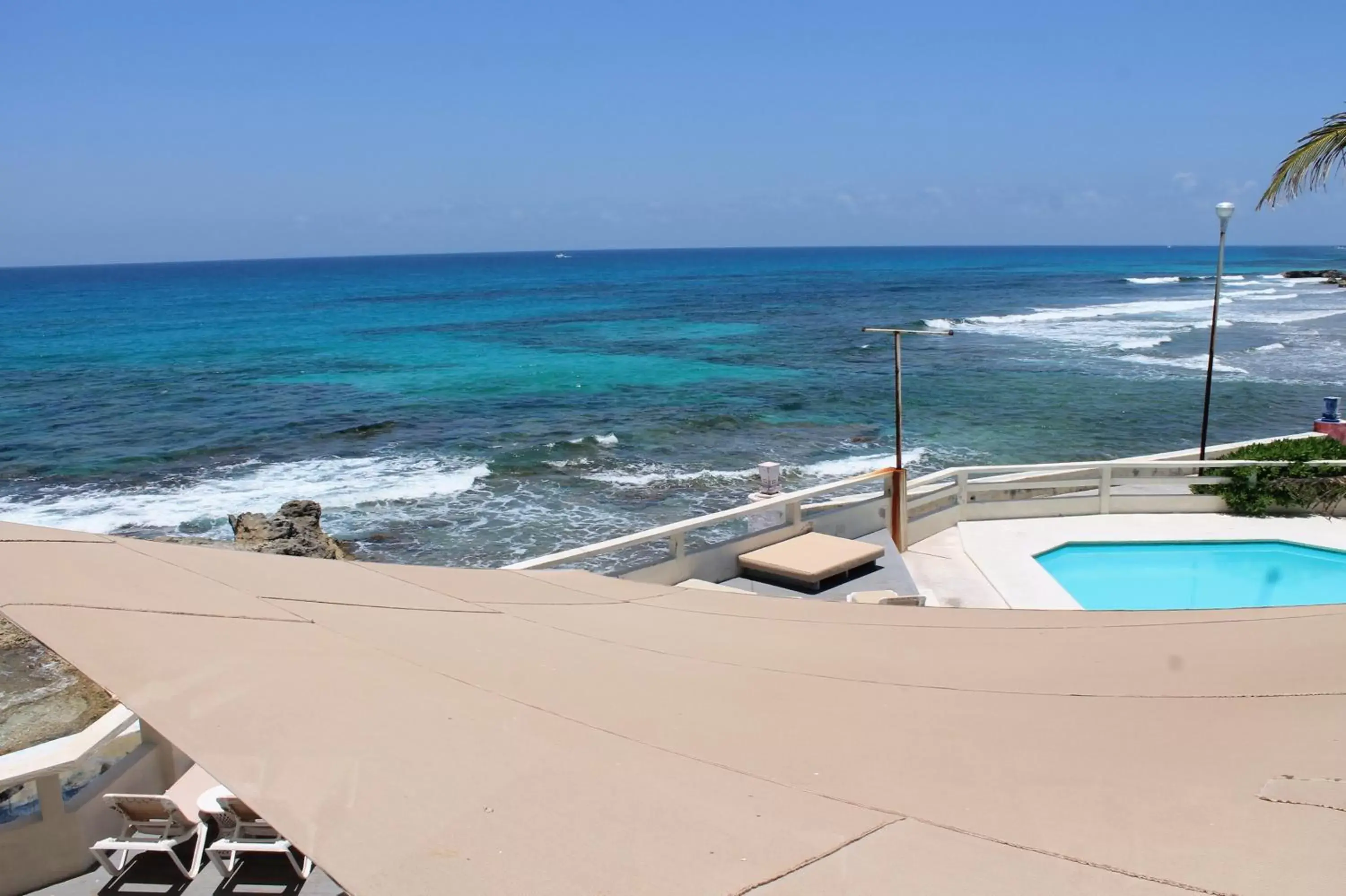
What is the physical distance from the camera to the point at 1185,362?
3900 cm

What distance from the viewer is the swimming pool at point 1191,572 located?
1052 cm

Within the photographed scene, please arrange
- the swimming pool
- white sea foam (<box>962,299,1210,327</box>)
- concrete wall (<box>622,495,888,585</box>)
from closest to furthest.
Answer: concrete wall (<box>622,495,888,585</box>), the swimming pool, white sea foam (<box>962,299,1210,327</box>)

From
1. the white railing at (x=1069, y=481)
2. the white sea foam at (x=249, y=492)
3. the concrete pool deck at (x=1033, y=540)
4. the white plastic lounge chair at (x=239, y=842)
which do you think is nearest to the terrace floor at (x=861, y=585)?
the concrete pool deck at (x=1033, y=540)

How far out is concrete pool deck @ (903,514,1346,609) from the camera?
373 inches

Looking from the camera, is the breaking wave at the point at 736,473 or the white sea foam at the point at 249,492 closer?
the white sea foam at the point at 249,492

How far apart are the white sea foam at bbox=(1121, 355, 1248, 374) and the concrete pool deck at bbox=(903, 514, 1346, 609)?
27119 mm

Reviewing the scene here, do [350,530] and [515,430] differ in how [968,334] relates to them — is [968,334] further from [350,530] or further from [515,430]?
[350,530]

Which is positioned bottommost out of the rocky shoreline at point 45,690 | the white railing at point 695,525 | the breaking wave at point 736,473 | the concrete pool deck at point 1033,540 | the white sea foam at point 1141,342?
the breaking wave at point 736,473

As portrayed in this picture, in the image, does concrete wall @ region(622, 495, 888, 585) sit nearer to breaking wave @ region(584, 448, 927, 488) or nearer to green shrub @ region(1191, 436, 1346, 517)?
green shrub @ region(1191, 436, 1346, 517)

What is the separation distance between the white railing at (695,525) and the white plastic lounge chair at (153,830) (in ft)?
6.84

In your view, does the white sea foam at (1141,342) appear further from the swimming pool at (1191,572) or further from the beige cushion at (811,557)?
the beige cushion at (811,557)

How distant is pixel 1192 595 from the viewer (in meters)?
10.6

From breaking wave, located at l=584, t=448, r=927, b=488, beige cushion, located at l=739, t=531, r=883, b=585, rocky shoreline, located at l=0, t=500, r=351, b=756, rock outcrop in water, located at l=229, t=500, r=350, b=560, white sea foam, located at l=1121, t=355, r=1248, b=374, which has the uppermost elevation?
beige cushion, located at l=739, t=531, r=883, b=585

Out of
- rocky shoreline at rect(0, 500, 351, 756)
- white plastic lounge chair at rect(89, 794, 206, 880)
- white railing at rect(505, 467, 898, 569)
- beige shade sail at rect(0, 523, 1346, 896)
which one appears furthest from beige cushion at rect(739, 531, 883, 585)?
white plastic lounge chair at rect(89, 794, 206, 880)
